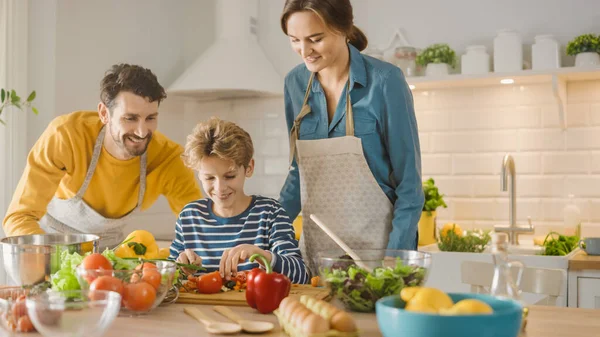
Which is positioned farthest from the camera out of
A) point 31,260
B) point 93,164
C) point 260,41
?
point 260,41

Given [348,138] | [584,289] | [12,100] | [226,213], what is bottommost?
[584,289]

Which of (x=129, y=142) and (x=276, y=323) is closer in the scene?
(x=276, y=323)

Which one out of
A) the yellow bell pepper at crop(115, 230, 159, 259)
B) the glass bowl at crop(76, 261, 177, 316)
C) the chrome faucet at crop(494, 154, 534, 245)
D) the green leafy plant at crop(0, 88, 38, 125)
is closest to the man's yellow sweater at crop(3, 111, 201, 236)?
the yellow bell pepper at crop(115, 230, 159, 259)

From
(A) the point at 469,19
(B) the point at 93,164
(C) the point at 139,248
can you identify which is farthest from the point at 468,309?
(A) the point at 469,19

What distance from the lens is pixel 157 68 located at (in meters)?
4.38

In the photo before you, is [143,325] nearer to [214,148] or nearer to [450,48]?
[214,148]

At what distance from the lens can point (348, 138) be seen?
2174 millimetres

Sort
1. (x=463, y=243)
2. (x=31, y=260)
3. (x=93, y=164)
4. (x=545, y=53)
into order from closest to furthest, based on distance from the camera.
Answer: (x=31, y=260) → (x=93, y=164) → (x=463, y=243) → (x=545, y=53)

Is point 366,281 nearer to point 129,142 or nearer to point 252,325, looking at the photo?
point 252,325

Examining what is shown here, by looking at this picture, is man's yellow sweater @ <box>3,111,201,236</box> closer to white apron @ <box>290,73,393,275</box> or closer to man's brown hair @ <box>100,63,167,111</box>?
man's brown hair @ <box>100,63,167,111</box>

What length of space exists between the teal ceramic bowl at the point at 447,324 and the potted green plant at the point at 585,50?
260 centimetres

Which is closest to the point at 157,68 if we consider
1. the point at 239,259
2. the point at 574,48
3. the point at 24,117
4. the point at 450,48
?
the point at 24,117

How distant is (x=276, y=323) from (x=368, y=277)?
205 mm

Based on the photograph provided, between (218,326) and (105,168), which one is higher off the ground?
(105,168)
